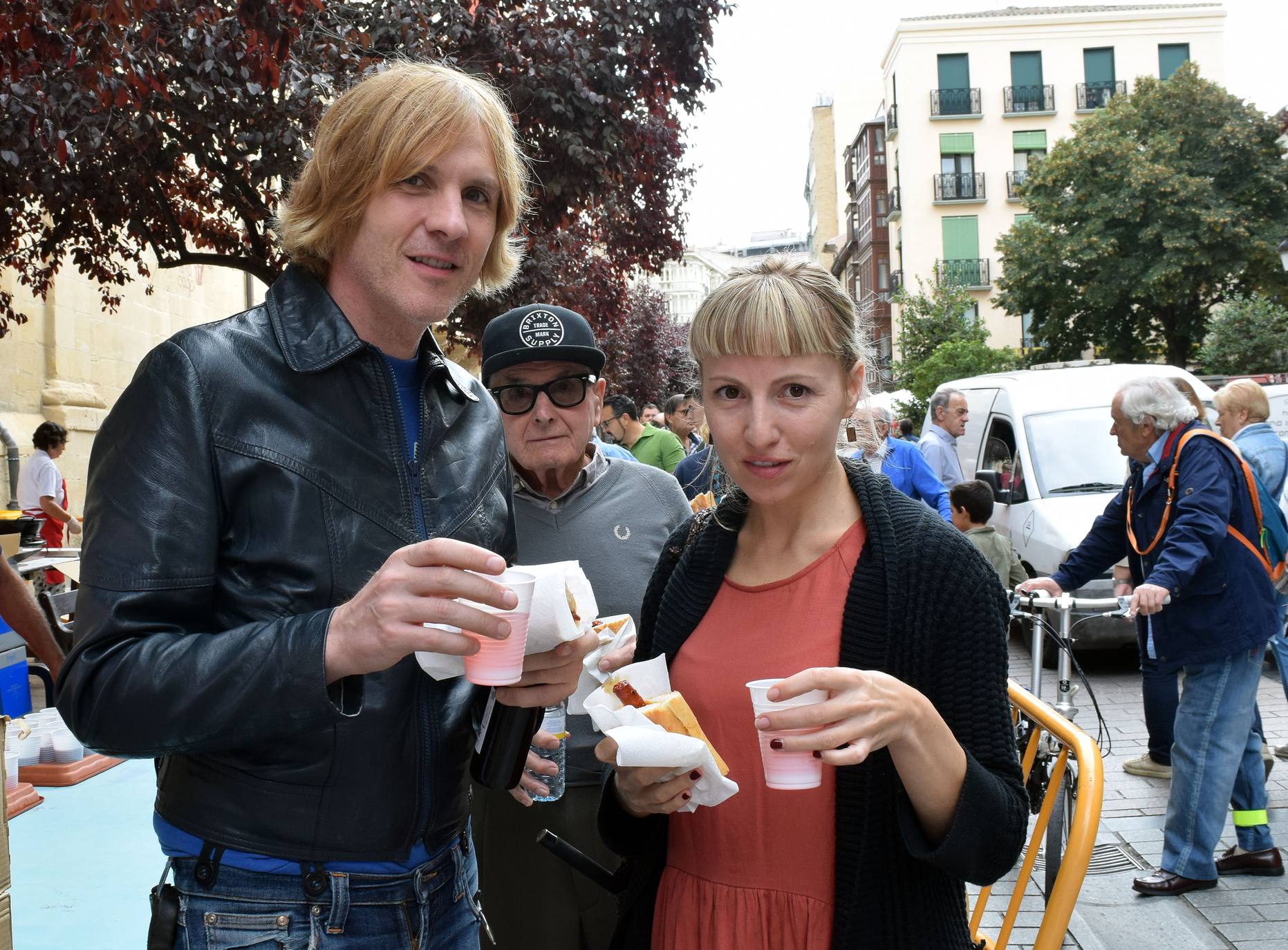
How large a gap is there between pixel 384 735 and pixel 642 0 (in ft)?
23.0

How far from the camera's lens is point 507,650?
151 centimetres

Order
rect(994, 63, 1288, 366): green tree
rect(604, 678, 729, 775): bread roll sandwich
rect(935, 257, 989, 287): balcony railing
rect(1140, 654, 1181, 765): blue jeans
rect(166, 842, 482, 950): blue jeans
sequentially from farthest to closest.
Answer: rect(935, 257, 989, 287): balcony railing < rect(994, 63, 1288, 366): green tree < rect(1140, 654, 1181, 765): blue jeans < rect(604, 678, 729, 775): bread roll sandwich < rect(166, 842, 482, 950): blue jeans

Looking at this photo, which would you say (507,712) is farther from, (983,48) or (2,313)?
(983,48)

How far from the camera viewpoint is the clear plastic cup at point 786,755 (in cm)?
156

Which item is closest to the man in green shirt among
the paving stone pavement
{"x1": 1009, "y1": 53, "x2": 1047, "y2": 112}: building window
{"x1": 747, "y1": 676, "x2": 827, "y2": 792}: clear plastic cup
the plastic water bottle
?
the paving stone pavement

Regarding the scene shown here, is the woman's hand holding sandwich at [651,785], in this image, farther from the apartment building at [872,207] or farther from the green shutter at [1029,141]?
the apartment building at [872,207]

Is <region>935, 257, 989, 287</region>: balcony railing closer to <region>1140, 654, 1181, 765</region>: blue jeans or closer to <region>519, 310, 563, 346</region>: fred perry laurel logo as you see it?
<region>1140, 654, 1181, 765</region>: blue jeans

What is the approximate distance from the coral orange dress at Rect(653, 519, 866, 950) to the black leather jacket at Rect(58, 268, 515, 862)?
426mm

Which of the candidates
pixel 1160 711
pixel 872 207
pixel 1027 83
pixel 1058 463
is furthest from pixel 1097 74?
pixel 1160 711

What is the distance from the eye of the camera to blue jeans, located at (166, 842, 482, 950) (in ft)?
5.48

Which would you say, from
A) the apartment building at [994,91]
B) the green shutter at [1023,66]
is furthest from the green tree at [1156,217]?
the green shutter at [1023,66]

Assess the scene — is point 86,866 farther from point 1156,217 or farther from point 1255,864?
point 1156,217

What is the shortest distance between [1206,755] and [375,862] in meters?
4.52

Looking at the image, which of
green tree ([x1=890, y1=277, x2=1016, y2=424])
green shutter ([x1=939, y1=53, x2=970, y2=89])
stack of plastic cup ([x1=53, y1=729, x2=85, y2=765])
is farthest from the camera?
green shutter ([x1=939, y1=53, x2=970, y2=89])
